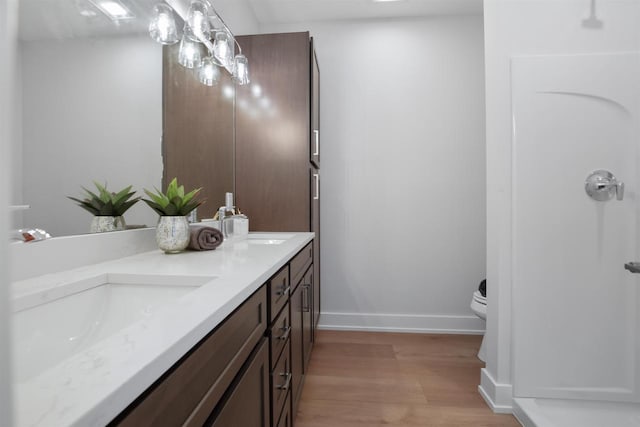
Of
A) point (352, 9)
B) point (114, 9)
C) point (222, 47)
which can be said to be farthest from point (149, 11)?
point (352, 9)

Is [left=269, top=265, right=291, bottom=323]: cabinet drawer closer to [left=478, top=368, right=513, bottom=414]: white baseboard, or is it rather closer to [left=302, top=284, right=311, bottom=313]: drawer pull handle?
[left=302, top=284, right=311, bottom=313]: drawer pull handle

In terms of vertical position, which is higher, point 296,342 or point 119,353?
point 119,353

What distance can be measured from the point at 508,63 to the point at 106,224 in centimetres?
193

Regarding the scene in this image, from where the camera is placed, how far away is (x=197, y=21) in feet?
4.77

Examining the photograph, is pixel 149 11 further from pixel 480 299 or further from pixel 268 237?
pixel 480 299

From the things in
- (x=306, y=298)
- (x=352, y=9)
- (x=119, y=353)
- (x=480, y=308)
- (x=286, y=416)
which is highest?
(x=352, y=9)

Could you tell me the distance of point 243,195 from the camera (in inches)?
91.3

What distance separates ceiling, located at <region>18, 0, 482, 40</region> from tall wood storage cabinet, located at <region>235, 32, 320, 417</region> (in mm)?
454

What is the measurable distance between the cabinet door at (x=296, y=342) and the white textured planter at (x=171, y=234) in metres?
0.50

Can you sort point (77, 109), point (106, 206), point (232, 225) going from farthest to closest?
point (232, 225) → point (106, 206) → point (77, 109)

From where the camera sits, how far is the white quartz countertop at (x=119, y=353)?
294 millimetres

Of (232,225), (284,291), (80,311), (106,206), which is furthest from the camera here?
(232,225)

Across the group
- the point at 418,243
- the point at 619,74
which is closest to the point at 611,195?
the point at 619,74

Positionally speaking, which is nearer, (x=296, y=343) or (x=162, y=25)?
(x=162, y=25)
